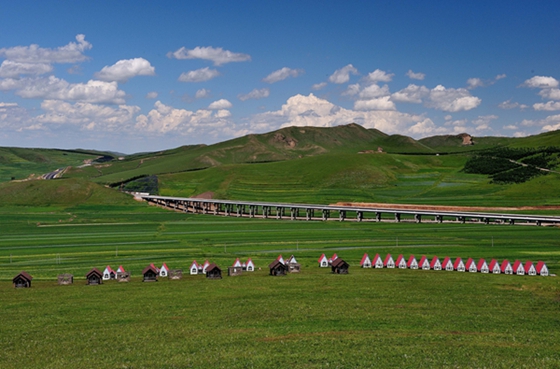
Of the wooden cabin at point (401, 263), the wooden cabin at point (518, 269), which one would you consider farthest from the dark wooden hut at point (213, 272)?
the wooden cabin at point (518, 269)

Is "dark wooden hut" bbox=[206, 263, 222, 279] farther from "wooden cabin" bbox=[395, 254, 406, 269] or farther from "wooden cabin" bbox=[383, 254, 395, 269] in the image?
"wooden cabin" bbox=[395, 254, 406, 269]

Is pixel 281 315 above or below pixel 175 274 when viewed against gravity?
above

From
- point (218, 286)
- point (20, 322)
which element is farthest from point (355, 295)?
point (20, 322)

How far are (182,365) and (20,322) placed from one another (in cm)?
1747

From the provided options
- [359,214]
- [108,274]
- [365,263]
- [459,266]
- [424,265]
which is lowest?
[424,265]

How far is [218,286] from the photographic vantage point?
57.5 meters

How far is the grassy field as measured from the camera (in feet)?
108

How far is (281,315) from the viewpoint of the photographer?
1711 inches

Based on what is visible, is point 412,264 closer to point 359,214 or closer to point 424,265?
point 424,265

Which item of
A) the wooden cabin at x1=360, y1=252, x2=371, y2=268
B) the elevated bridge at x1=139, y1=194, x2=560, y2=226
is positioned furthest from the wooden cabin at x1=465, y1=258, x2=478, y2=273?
the elevated bridge at x1=139, y1=194, x2=560, y2=226

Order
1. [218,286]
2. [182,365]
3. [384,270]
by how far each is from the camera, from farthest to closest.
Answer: [384,270], [218,286], [182,365]

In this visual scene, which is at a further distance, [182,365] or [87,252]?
[87,252]

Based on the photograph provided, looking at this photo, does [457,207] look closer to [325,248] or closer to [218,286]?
[325,248]

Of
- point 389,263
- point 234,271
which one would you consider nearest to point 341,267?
point 389,263
